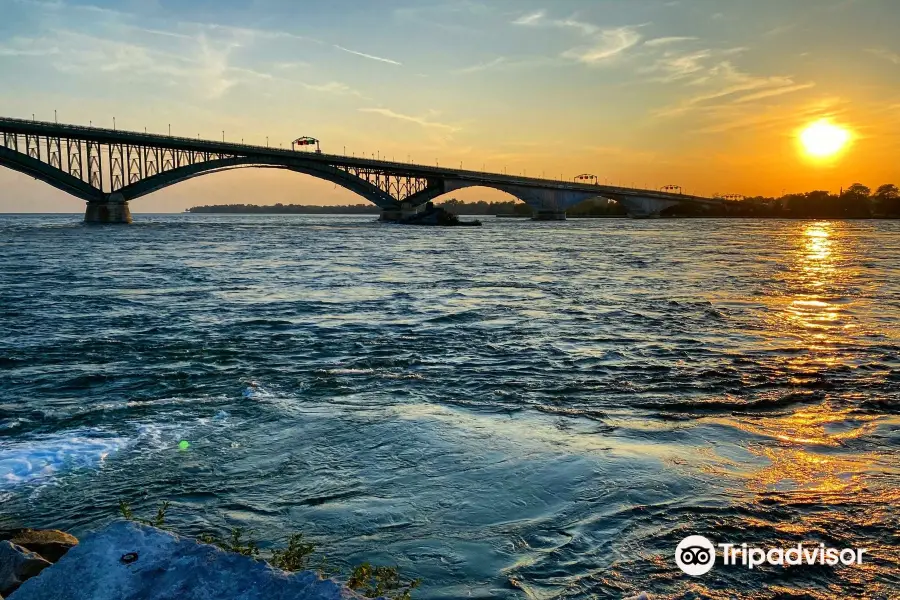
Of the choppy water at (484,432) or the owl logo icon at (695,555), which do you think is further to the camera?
the choppy water at (484,432)

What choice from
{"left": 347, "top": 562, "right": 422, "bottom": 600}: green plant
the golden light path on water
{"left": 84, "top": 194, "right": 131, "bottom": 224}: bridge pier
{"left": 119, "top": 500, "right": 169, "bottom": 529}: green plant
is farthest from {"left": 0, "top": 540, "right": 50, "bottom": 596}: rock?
{"left": 84, "top": 194, "right": 131, "bottom": 224}: bridge pier

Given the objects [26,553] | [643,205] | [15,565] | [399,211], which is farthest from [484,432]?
[643,205]

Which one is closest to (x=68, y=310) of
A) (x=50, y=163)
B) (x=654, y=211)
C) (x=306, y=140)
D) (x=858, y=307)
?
(x=858, y=307)

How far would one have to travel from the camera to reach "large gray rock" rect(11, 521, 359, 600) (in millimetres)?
3734

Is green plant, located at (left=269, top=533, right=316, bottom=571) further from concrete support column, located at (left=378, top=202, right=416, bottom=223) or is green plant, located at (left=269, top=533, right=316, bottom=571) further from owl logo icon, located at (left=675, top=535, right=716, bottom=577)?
concrete support column, located at (left=378, top=202, right=416, bottom=223)

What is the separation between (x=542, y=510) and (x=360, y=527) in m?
1.74

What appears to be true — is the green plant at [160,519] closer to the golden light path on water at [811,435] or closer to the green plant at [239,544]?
the green plant at [239,544]

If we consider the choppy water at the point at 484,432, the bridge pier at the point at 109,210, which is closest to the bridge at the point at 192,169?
the bridge pier at the point at 109,210

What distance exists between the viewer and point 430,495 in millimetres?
6926

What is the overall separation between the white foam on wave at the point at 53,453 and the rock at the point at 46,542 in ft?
7.81

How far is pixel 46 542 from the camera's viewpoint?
5.20m

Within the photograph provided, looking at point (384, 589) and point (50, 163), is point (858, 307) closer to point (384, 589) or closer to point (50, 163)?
point (384, 589)

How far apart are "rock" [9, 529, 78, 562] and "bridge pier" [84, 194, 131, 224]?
96.9m

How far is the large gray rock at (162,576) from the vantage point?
3734 millimetres
